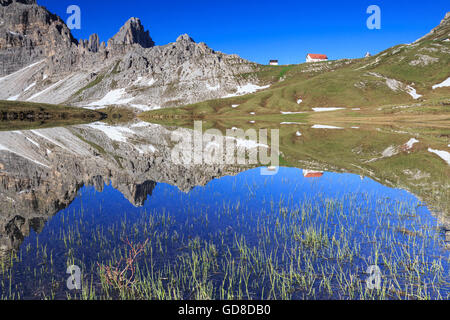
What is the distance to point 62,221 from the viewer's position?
827 inches

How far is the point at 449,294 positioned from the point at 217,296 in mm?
8766

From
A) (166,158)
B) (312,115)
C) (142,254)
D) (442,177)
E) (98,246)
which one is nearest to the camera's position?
(142,254)

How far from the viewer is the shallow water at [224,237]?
12.8m

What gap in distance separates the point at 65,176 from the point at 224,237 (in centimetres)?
2364

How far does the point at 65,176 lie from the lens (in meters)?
34.3

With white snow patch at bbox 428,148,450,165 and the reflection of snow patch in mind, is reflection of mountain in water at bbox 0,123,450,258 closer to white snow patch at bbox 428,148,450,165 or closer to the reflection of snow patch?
white snow patch at bbox 428,148,450,165

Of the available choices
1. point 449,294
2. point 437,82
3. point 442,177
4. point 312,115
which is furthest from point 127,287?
point 437,82

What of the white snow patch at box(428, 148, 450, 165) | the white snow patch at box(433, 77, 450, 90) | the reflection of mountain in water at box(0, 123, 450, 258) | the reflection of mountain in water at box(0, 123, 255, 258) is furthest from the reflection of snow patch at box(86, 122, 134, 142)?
the white snow patch at box(433, 77, 450, 90)

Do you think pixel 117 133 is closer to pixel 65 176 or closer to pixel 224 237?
pixel 65 176

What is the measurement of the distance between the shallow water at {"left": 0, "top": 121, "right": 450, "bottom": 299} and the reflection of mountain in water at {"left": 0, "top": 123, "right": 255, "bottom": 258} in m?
0.20

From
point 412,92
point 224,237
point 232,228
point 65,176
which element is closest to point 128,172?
point 65,176

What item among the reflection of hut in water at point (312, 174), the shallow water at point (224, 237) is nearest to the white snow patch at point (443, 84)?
the reflection of hut in water at point (312, 174)

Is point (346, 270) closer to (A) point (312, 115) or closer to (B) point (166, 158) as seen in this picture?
(B) point (166, 158)
